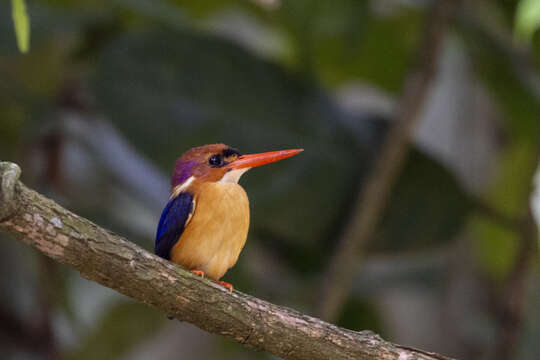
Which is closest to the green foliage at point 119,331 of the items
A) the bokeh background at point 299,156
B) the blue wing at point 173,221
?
the bokeh background at point 299,156

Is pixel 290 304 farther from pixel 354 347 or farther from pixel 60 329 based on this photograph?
pixel 354 347

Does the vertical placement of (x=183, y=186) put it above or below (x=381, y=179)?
below

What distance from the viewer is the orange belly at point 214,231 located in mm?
1391

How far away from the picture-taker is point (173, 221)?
1390 millimetres

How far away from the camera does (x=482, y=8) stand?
4.54m

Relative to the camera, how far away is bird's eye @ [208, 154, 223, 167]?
1.40 metres

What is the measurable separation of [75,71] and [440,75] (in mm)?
2348

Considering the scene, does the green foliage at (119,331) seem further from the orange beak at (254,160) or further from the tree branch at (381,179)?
the orange beak at (254,160)

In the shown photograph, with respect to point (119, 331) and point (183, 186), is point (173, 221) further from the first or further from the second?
point (119, 331)

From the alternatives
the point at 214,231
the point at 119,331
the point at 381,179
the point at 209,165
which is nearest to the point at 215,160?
the point at 209,165

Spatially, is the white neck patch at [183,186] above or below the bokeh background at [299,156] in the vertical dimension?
below

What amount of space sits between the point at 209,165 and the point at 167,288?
27cm

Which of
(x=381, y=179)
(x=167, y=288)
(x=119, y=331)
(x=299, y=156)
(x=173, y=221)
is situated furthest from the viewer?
(x=119, y=331)

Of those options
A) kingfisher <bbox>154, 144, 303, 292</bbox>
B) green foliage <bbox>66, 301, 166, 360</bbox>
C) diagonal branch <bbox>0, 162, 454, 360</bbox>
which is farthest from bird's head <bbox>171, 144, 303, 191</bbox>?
green foliage <bbox>66, 301, 166, 360</bbox>
